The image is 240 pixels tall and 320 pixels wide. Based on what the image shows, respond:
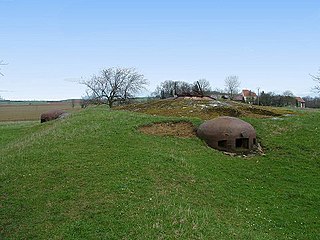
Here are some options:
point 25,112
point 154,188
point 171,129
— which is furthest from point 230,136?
point 25,112

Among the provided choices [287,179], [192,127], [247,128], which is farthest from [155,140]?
[287,179]

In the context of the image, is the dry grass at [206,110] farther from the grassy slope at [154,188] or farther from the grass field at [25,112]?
the grass field at [25,112]

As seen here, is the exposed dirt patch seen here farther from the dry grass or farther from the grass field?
the grass field

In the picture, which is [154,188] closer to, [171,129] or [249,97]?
[171,129]

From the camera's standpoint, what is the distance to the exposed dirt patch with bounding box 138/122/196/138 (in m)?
15.5

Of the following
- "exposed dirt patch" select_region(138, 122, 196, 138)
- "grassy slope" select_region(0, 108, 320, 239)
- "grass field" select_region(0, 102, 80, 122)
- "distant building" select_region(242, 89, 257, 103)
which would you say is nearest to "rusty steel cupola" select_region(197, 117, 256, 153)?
"grassy slope" select_region(0, 108, 320, 239)

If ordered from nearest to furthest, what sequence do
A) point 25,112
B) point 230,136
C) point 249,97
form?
point 230,136, point 25,112, point 249,97

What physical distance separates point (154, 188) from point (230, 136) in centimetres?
534

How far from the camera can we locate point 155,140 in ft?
47.2

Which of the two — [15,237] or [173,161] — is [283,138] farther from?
[15,237]

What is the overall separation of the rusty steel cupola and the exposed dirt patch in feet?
3.94

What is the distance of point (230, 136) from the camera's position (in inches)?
548

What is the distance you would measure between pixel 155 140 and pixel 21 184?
18.3ft

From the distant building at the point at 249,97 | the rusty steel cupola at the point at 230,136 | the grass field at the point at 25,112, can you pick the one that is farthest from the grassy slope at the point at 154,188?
the distant building at the point at 249,97
